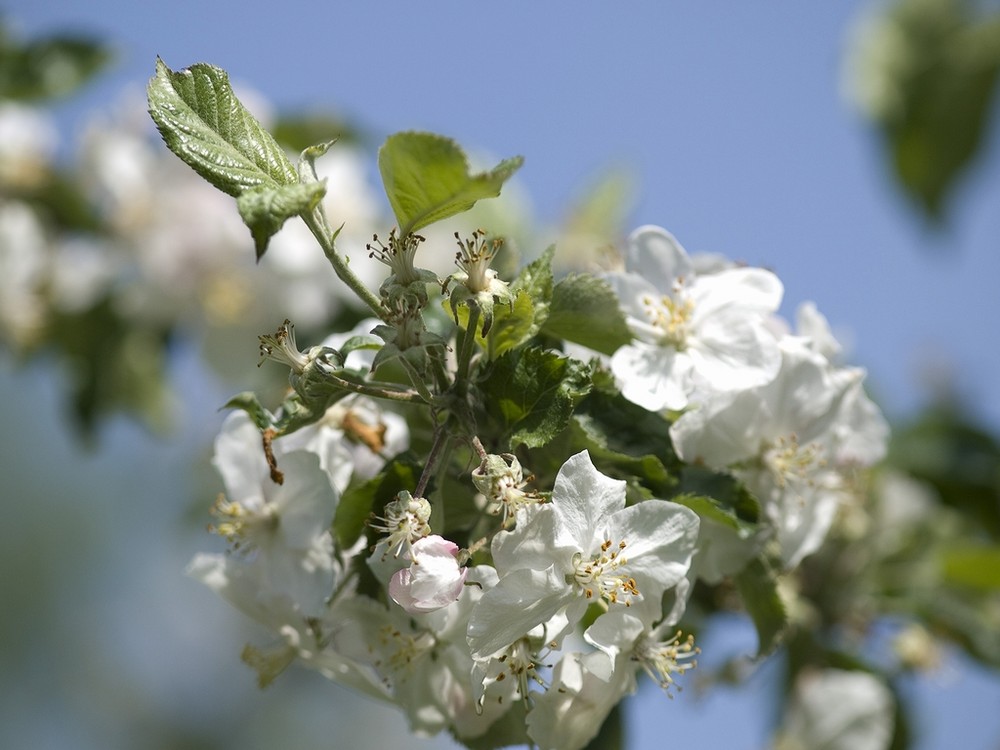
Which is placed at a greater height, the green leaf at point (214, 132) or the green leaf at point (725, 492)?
the green leaf at point (214, 132)

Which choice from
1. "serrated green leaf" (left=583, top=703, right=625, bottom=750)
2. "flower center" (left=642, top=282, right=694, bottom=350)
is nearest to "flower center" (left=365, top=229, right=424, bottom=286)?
"flower center" (left=642, top=282, right=694, bottom=350)

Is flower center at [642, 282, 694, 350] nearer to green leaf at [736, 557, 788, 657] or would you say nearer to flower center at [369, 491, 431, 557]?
green leaf at [736, 557, 788, 657]

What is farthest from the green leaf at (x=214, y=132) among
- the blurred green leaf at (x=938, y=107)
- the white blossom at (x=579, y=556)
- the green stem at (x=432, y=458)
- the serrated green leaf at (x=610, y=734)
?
the blurred green leaf at (x=938, y=107)

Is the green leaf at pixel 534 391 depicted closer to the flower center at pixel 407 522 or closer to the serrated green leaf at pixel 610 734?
the flower center at pixel 407 522

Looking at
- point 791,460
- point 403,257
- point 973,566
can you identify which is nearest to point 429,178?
point 403,257

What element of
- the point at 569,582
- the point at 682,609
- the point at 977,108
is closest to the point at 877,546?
the point at 682,609

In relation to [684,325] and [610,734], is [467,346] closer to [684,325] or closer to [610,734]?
[684,325]
